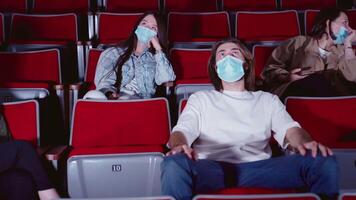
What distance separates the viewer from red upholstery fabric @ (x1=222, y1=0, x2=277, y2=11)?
1690mm

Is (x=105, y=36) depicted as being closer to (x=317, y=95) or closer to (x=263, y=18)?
(x=263, y=18)

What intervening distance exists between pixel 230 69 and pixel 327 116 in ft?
0.71

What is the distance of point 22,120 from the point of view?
0.83m

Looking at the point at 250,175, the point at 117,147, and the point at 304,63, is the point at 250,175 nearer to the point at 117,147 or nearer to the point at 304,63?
the point at 117,147

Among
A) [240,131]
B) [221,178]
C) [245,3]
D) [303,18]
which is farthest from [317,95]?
[245,3]

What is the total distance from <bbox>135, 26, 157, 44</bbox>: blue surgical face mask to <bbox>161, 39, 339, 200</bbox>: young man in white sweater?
0.27m

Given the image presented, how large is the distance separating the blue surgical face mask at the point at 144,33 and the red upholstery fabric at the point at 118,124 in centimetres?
26

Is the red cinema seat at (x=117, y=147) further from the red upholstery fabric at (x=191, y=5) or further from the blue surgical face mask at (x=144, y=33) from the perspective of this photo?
the red upholstery fabric at (x=191, y=5)

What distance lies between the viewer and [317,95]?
1014 millimetres

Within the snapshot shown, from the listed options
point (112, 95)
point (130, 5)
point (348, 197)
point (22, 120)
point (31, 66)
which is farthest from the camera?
point (130, 5)

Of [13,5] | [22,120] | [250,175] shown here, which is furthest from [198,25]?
[250,175]

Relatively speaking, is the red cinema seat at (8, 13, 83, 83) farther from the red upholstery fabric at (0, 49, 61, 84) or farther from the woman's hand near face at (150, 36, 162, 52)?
the woman's hand near face at (150, 36, 162, 52)

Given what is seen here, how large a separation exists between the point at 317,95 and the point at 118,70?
413mm

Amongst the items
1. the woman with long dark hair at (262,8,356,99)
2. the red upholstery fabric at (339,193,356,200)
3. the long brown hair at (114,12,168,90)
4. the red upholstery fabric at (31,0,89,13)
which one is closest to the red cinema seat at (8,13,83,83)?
the red upholstery fabric at (31,0,89,13)
